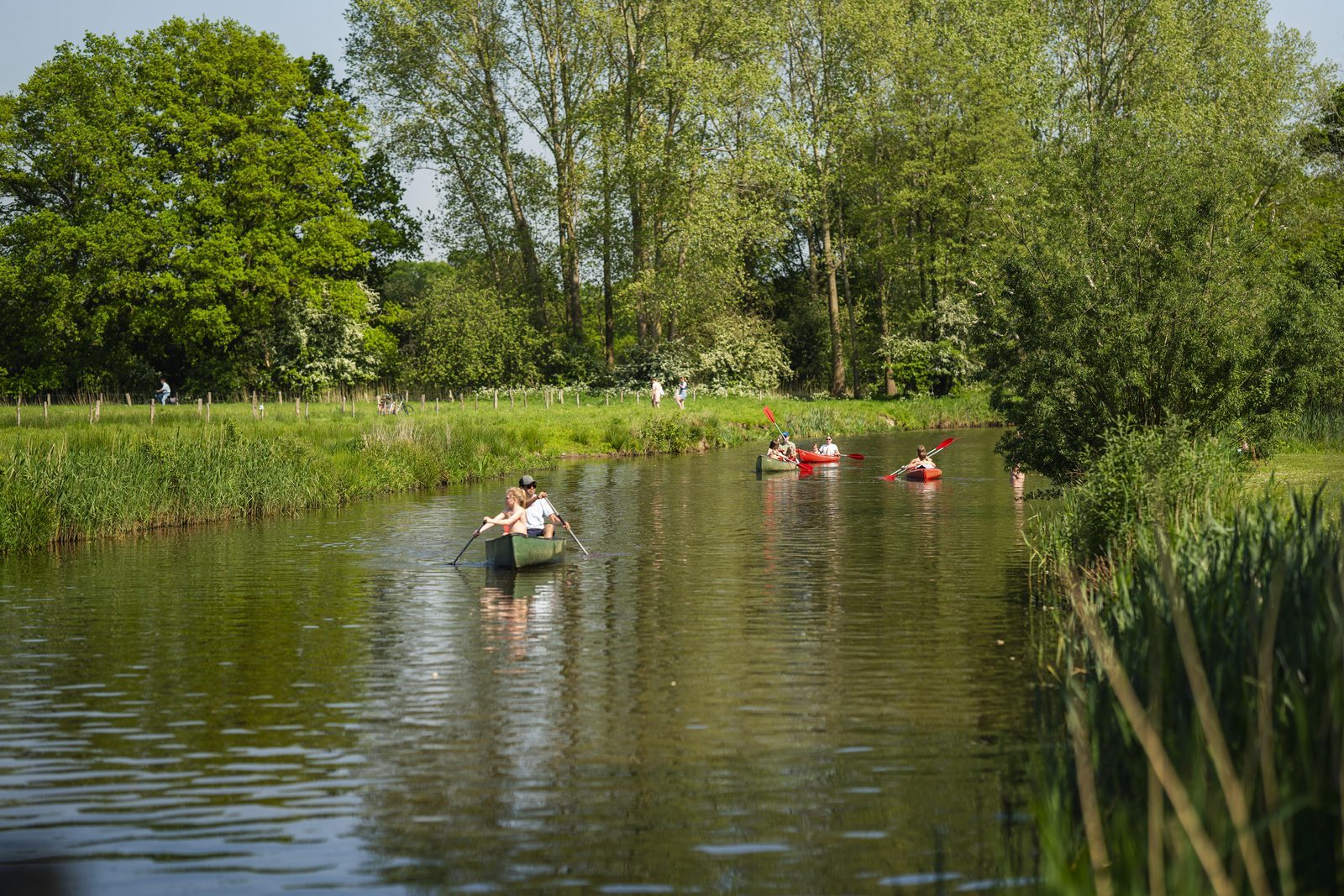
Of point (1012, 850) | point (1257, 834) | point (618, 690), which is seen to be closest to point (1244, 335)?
point (618, 690)

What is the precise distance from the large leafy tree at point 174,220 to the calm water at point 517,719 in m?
35.0

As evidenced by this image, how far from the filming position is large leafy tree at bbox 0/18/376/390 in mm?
55562

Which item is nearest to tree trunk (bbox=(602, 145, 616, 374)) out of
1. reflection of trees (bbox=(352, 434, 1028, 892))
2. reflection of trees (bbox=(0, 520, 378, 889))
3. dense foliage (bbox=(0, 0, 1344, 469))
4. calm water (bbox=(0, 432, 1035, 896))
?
dense foliage (bbox=(0, 0, 1344, 469))

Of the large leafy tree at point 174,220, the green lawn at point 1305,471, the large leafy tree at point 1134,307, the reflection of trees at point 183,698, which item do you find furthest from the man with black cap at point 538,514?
the large leafy tree at point 174,220

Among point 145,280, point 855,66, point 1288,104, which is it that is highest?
point 855,66

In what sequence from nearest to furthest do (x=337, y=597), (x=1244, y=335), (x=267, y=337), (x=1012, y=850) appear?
(x=1012, y=850) < (x=337, y=597) < (x=1244, y=335) < (x=267, y=337)

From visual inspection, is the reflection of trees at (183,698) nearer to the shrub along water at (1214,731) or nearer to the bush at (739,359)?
the shrub along water at (1214,731)

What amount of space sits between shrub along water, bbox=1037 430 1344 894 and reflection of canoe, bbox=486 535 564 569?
11.2m

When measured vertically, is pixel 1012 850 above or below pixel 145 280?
below

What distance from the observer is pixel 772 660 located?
14.3 m

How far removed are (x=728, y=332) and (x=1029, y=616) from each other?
51291mm

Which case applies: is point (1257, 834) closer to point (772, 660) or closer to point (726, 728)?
point (726, 728)

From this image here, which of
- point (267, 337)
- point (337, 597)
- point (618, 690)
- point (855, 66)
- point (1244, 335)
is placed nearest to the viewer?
point (618, 690)

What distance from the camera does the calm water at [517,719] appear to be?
8492mm
